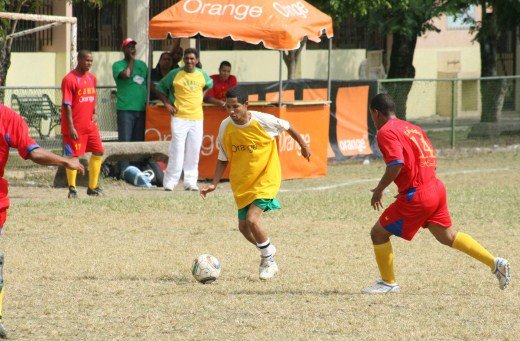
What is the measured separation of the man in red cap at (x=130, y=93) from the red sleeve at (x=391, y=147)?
337 inches

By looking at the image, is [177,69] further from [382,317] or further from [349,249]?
[382,317]

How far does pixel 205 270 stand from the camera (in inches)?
368

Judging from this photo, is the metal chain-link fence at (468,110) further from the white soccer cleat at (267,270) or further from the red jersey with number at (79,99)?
the white soccer cleat at (267,270)

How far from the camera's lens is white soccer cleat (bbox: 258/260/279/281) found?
9664 millimetres

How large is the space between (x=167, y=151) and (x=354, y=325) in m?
9.54

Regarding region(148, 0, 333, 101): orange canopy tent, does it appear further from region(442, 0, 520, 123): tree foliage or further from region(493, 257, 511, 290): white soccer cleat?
region(493, 257, 511, 290): white soccer cleat

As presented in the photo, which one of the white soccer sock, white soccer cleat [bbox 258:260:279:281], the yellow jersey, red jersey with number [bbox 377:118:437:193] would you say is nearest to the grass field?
white soccer cleat [bbox 258:260:279:281]

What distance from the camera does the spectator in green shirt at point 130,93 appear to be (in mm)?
16797

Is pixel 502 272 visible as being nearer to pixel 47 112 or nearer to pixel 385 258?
pixel 385 258

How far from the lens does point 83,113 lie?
15086mm

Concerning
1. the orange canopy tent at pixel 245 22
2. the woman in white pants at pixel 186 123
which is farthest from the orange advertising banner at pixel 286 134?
the woman in white pants at pixel 186 123

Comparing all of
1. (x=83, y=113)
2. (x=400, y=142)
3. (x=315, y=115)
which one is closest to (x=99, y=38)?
(x=315, y=115)

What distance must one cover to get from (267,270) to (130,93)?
7.90 metres

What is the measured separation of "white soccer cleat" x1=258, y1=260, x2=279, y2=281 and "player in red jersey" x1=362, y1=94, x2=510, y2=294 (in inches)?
45.2
